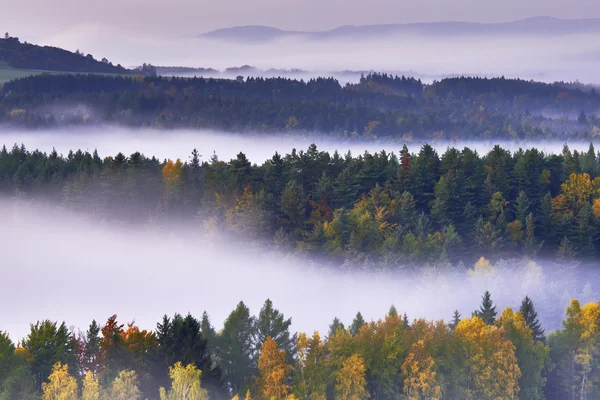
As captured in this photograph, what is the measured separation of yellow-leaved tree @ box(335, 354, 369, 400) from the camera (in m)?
70.8

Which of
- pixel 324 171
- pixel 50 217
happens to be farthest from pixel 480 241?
pixel 50 217

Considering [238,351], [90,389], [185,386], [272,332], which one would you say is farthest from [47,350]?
[272,332]

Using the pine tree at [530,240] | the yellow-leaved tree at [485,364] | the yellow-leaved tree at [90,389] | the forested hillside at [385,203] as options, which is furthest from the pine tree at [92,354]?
the pine tree at [530,240]

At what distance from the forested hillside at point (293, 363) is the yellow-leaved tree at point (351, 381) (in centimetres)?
6

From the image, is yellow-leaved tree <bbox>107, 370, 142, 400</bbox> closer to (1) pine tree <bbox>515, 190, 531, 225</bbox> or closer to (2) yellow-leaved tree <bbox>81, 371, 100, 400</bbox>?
(2) yellow-leaved tree <bbox>81, 371, 100, 400</bbox>

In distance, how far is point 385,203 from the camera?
134m

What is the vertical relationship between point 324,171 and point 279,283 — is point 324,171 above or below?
above

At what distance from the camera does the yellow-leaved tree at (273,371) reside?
2751 inches

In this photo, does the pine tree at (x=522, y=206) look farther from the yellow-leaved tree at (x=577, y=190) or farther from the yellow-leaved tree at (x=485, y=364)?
the yellow-leaved tree at (x=485, y=364)

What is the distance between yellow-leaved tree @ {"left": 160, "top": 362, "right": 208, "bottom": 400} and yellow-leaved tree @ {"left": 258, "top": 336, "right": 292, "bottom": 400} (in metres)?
4.55

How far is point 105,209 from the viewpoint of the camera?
15438 cm

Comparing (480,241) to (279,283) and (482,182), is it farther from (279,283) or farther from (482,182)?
(279,283)

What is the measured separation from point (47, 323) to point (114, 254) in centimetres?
9323

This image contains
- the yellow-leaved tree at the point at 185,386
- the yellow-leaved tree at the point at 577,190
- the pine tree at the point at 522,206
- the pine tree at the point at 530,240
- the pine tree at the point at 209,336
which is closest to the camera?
the yellow-leaved tree at the point at 185,386
